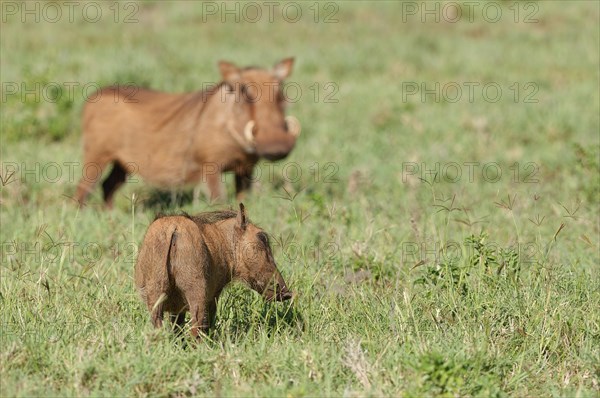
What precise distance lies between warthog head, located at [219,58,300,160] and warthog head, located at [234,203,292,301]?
3113 millimetres

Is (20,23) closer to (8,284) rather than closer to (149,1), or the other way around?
(149,1)

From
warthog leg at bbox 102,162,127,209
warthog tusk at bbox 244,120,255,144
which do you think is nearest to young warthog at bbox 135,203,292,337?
warthog tusk at bbox 244,120,255,144

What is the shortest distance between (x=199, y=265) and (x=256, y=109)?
3634mm

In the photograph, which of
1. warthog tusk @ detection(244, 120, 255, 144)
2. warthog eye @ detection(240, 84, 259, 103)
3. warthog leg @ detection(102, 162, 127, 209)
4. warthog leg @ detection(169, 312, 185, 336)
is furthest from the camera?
A: warthog leg @ detection(102, 162, 127, 209)

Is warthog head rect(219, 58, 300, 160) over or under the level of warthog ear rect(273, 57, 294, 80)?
under

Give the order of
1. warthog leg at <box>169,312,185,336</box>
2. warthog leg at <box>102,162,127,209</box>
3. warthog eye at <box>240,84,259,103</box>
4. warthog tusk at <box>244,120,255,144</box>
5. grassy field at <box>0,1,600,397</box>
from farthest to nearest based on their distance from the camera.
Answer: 1. warthog leg at <box>102,162,127,209</box>
2. warthog eye at <box>240,84,259,103</box>
3. warthog tusk at <box>244,120,255,144</box>
4. warthog leg at <box>169,312,185,336</box>
5. grassy field at <box>0,1,600,397</box>

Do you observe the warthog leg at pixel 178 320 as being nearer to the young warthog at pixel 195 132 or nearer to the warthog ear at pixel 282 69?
the young warthog at pixel 195 132

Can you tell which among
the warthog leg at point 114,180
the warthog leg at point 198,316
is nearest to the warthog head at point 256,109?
the warthog leg at point 114,180

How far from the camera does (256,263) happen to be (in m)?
3.75

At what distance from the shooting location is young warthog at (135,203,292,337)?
345cm

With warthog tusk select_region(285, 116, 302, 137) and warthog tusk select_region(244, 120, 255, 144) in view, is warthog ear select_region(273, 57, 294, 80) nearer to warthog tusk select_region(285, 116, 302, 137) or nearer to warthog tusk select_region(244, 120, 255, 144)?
warthog tusk select_region(285, 116, 302, 137)

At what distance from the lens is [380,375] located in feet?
11.1

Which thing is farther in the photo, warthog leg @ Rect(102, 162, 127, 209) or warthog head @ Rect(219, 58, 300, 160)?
warthog leg @ Rect(102, 162, 127, 209)

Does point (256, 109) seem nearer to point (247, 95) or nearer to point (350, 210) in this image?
point (247, 95)
